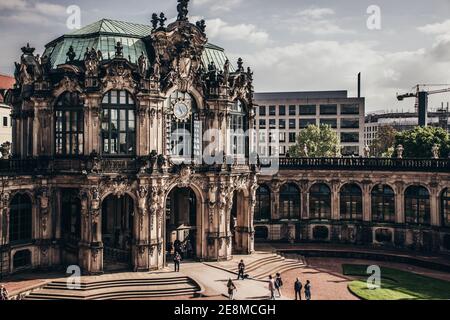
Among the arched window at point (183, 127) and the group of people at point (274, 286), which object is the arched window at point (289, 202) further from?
the group of people at point (274, 286)

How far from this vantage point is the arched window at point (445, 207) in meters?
61.1

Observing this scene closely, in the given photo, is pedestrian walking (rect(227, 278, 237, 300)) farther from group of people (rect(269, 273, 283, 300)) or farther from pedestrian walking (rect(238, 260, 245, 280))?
pedestrian walking (rect(238, 260, 245, 280))

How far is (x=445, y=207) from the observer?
61375 millimetres

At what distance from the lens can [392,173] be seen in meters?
64.8

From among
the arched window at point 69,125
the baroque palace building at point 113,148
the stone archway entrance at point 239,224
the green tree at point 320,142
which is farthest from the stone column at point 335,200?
the arched window at point 69,125

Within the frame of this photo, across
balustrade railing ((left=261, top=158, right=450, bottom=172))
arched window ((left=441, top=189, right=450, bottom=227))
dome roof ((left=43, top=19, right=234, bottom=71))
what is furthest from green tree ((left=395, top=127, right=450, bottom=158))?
dome roof ((left=43, top=19, right=234, bottom=71))

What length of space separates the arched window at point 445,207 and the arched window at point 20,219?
49468mm

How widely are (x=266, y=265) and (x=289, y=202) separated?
1681 cm

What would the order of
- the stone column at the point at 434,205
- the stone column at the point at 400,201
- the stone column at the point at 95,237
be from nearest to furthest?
the stone column at the point at 95,237, the stone column at the point at 434,205, the stone column at the point at 400,201

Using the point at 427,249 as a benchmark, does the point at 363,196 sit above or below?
above

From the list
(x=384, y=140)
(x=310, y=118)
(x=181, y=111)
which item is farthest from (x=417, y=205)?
(x=384, y=140)
